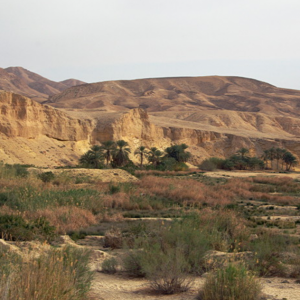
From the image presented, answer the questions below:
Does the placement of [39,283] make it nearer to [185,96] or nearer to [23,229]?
[23,229]

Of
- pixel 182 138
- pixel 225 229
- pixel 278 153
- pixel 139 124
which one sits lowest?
pixel 225 229

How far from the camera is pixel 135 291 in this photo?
6184 millimetres

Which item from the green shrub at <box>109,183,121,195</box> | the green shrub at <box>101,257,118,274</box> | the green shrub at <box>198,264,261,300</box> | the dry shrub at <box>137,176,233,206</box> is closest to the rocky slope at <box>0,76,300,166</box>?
the dry shrub at <box>137,176,233,206</box>

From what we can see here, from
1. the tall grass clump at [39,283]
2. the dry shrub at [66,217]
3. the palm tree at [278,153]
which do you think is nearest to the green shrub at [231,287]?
the tall grass clump at [39,283]

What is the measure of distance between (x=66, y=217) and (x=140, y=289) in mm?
6521

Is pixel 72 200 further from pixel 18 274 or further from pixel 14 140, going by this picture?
pixel 14 140

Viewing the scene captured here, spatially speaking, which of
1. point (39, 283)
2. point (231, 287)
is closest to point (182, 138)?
point (231, 287)

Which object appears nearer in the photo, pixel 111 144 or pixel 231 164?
pixel 111 144

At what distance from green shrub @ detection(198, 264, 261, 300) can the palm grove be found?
115 ft

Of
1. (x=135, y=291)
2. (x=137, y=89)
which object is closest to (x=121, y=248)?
(x=135, y=291)

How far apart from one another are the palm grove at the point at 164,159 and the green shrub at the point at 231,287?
35.0m

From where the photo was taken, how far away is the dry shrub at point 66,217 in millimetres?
11555

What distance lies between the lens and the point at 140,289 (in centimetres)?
630

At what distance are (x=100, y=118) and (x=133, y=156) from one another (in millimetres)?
10300
